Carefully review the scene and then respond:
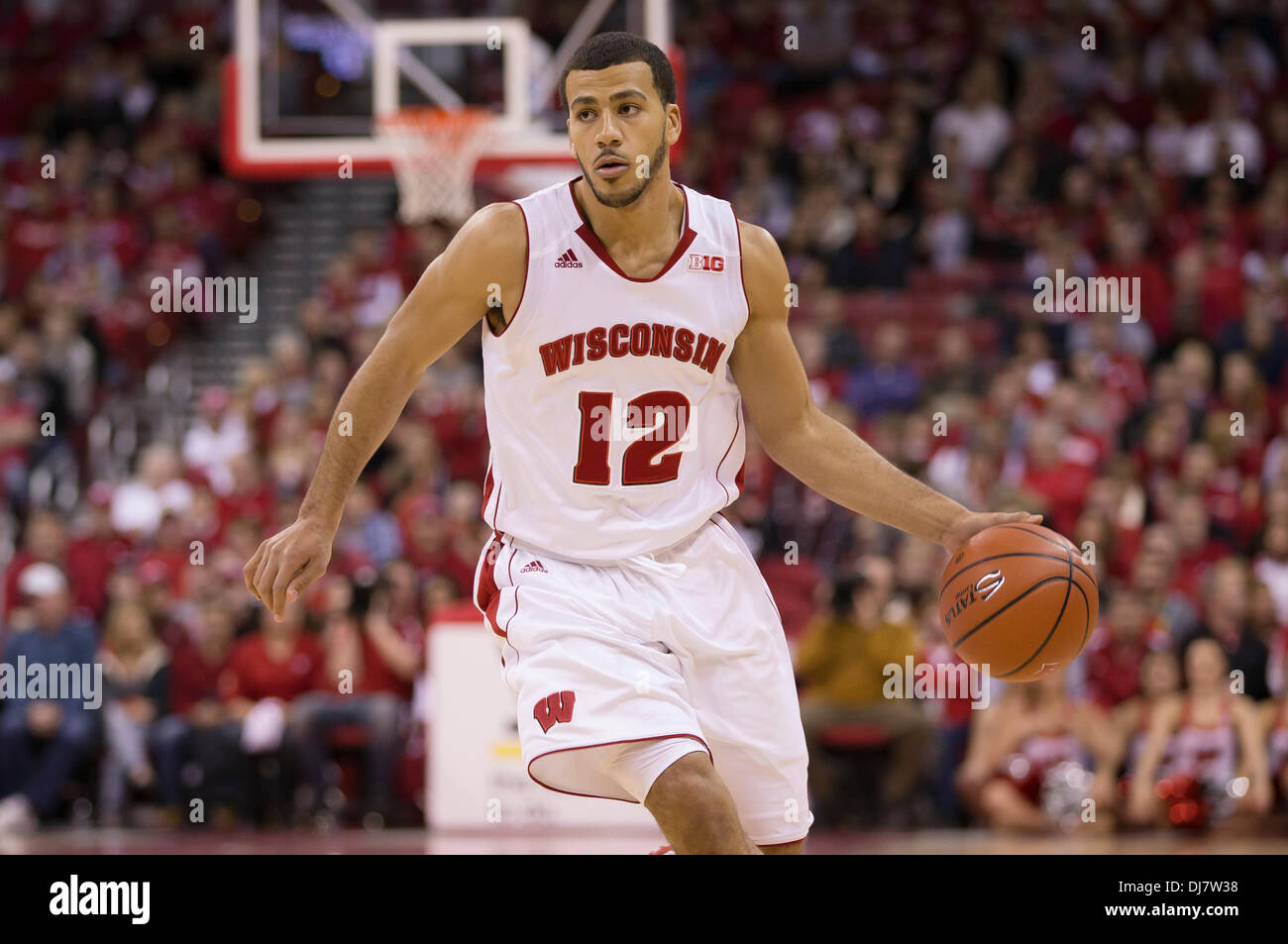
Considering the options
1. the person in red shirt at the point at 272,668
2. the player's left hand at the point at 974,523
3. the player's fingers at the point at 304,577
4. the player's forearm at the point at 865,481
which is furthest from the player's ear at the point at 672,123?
the person in red shirt at the point at 272,668

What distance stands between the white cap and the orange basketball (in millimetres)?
7295

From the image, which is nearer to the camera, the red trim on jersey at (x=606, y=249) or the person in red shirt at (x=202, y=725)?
the red trim on jersey at (x=606, y=249)

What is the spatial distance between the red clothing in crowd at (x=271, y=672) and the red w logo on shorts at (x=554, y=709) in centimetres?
614

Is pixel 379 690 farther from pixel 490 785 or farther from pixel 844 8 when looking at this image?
pixel 844 8

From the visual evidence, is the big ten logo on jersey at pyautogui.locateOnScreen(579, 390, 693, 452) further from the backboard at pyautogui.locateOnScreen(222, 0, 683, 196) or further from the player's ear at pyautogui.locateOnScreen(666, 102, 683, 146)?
the backboard at pyautogui.locateOnScreen(222, 0, 683, 196)

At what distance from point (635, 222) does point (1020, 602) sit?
132 cm

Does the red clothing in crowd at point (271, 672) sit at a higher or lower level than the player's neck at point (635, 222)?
lower

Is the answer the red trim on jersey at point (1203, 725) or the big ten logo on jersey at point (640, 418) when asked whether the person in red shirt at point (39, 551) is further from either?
the big ten logo on jersey at point (640, 418)

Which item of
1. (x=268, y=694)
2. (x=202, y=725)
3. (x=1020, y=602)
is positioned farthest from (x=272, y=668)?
(x=1020, y=602)

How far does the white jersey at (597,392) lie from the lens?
12.8ft

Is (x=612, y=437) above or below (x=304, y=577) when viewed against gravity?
above

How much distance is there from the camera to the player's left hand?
416cm

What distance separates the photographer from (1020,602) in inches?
158

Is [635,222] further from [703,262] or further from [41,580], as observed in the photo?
[41,580]
